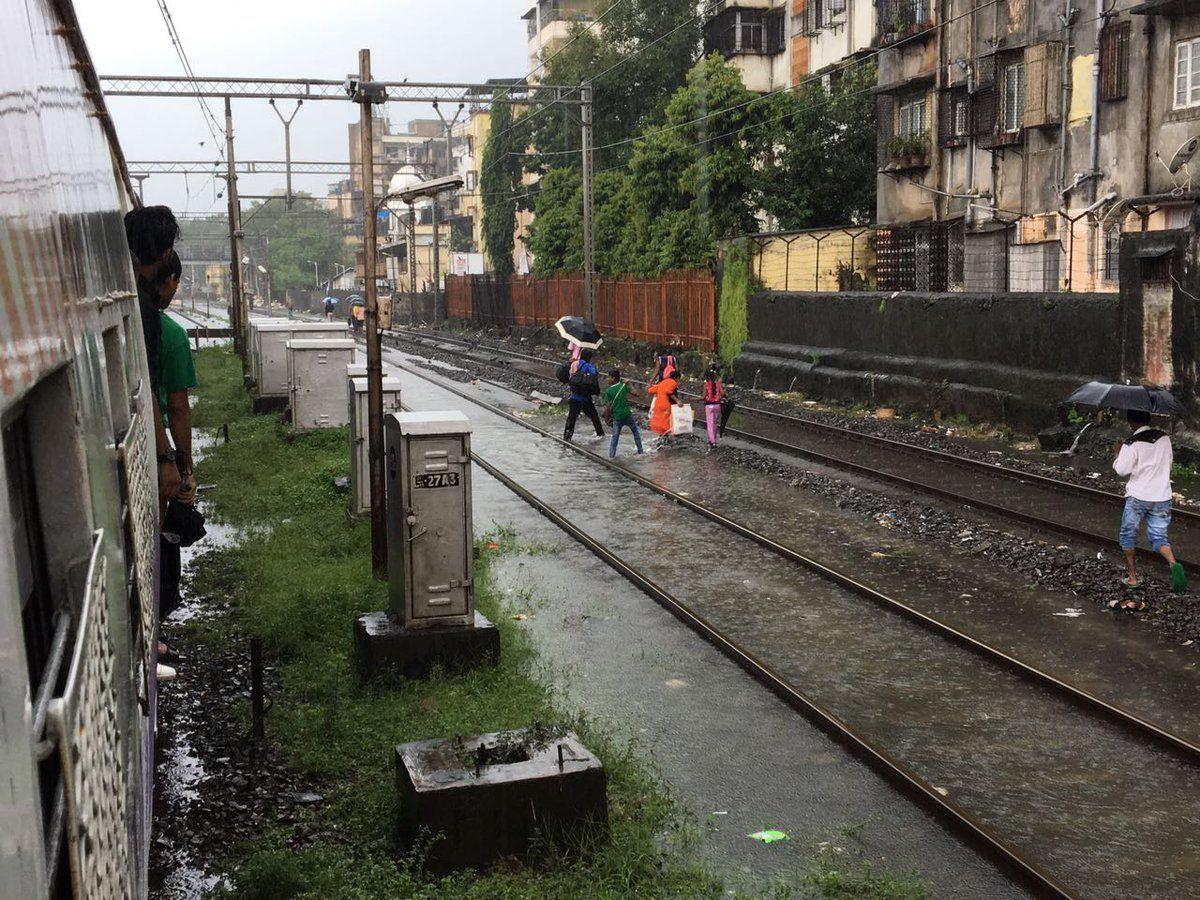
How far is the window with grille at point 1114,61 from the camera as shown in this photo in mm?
22812

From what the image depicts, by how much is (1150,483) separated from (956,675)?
9.05ft

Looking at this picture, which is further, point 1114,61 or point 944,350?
point 1114,61

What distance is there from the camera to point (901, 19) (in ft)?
101

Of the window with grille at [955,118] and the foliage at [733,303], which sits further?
the foliage at [733,303]

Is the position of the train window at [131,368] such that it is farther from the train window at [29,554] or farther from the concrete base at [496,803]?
the train window at [29,554]

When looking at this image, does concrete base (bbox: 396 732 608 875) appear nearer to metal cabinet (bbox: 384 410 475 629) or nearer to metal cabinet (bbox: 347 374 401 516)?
metal cabinet (bbox: 384 410 475 629)

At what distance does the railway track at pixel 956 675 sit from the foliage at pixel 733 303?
671 inches

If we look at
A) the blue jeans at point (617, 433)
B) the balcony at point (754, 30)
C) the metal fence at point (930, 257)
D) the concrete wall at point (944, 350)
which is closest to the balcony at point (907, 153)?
the metal fence at point (930, 257)

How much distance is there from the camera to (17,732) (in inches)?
61.8

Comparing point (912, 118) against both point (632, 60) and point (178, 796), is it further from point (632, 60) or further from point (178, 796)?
point (178, 796)

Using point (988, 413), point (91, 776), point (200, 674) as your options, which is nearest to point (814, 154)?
point (988, 413)

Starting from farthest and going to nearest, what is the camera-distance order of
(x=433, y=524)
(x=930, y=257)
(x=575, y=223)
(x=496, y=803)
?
(x=575, y=223), (x=930, y=257), (x=433, y=524), (x=496, y=803)

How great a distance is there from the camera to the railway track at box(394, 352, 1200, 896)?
562cm

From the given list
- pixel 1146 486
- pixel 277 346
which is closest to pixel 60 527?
pixel 1146 486
